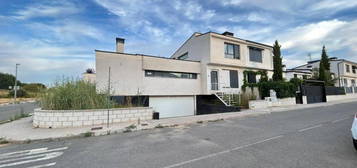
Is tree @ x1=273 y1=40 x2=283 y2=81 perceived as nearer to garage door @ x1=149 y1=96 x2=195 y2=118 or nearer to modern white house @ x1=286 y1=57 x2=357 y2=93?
garage door @ x1=149 y1=96 x2=195 y2=118

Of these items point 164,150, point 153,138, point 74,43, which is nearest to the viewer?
point 164,150

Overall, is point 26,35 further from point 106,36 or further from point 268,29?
point 268,29

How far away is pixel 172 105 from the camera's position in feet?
55.9

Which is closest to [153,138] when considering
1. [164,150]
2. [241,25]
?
[164,150]

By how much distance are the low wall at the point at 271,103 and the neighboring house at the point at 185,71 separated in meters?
4.03

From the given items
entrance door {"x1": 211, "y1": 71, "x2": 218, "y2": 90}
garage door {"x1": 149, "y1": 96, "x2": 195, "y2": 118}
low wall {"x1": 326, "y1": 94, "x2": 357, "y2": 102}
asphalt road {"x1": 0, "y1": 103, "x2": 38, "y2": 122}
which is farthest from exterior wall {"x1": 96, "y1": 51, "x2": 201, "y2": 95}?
low wall {"x1": 326, "y1": 94, "x2": 357, "y2": 102}

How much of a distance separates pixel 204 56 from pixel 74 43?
472 inches

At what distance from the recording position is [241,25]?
15.3 metres

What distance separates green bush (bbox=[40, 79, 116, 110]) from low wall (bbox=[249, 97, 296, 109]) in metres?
11.6

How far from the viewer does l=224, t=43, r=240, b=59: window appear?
19.2 meters

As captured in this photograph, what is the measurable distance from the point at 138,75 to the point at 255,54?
50.2ft

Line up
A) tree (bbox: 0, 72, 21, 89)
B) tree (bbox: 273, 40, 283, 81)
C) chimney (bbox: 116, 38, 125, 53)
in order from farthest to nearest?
tree (bbox: 0, 72, 21, 89)
tree (bbox: 273, 40, 283, 81)
chimney (bbox: 116, 38, 125, 53)

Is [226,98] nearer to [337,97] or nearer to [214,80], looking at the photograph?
[214,80]

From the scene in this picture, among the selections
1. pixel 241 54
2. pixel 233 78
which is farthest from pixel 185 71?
pixel 241 54
